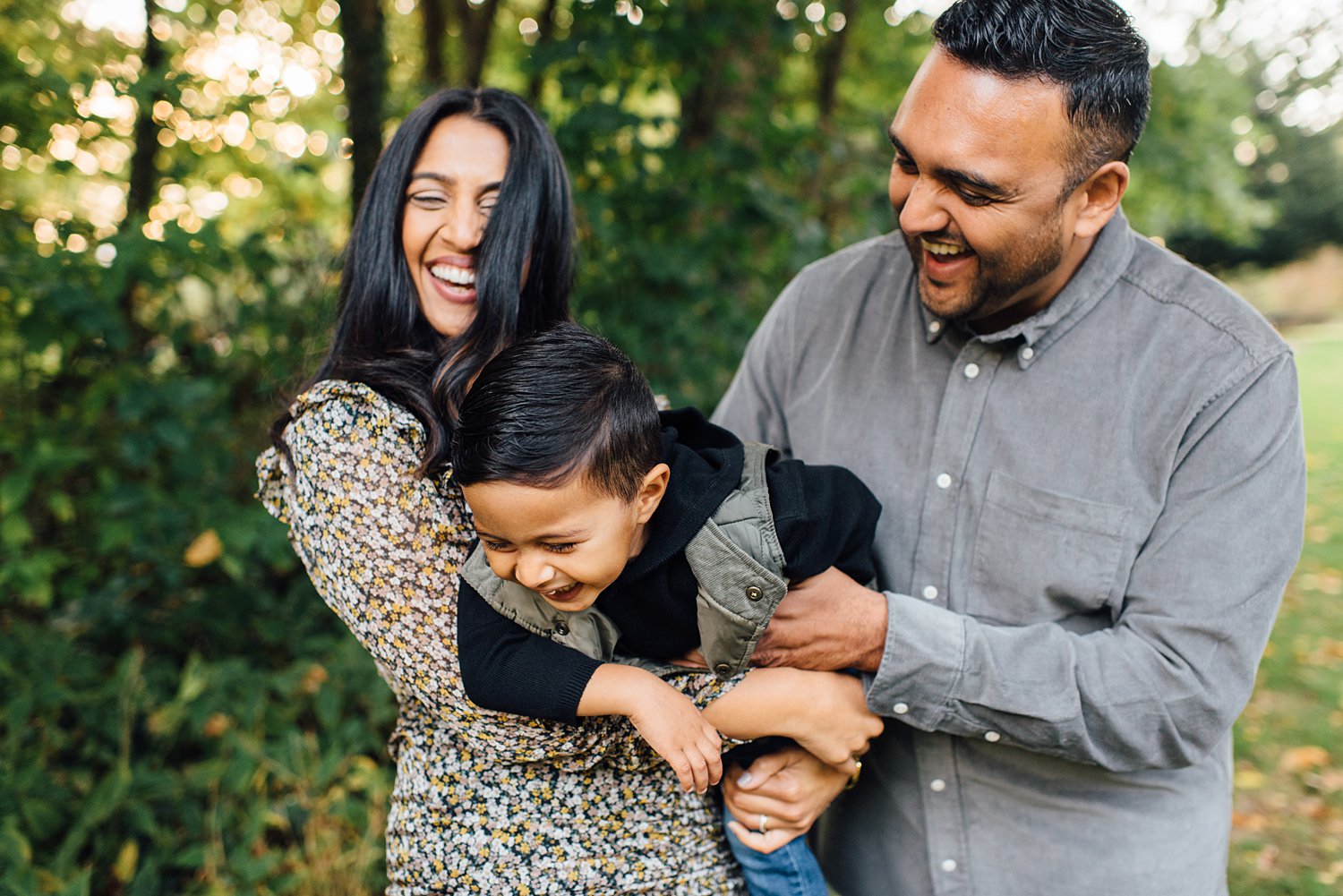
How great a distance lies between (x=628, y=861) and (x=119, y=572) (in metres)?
A: 3.27

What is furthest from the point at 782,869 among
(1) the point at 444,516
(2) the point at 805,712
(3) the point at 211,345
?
(3) the point at 211,345

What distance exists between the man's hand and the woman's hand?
192 mm

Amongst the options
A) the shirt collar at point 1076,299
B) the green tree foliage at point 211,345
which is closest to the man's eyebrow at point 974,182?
the shirt collar at point 1076,299

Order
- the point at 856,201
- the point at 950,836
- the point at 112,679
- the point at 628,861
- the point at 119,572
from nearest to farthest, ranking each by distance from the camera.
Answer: the point at 628,861
the point at 950,836
the point at 112,679
the point at 119,572
the point at 856,201

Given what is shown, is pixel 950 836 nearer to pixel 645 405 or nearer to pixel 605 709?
pixel 605 709

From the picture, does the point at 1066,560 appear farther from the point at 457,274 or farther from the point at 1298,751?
the point at 1298,751

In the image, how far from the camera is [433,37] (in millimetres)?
6520

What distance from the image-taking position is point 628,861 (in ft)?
5.64

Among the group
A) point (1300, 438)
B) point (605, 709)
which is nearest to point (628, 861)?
point (605, 709)

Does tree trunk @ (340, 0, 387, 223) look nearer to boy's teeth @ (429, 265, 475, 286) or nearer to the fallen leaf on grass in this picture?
the fallen leaf on grass

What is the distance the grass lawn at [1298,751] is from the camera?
3754mm

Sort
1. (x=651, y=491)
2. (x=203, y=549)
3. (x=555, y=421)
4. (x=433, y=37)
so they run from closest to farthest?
1. (x=555, y=421)
2. (x=651, y=491)
3. (x=203, y=549)
4. (x=433, y=37)

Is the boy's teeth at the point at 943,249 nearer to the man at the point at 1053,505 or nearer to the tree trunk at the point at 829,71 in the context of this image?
the man at the point at 1053,505

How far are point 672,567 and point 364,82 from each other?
367cm
